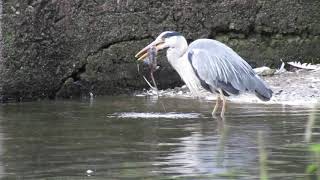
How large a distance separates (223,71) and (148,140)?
8.75 feet

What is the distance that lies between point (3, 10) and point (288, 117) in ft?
14.8

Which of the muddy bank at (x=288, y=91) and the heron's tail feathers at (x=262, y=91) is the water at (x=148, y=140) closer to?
the heron's tail feathers at (x=262, y=91)

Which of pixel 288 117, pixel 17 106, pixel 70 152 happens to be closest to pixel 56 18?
pixel 17 106

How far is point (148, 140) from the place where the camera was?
670cm

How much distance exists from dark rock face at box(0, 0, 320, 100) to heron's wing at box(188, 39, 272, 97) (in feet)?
7.39

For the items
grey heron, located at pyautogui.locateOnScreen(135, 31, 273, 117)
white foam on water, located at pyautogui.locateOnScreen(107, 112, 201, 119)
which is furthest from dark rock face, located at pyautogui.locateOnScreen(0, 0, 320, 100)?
white foam on water, located at pyautogui.locateOnScreen(107, 112, 201, 119)

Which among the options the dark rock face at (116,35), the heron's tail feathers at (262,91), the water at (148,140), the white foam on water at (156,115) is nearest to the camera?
the water at (148,140)

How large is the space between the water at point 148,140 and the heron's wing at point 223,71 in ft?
0.94

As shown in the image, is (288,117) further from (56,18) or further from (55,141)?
(56,18)

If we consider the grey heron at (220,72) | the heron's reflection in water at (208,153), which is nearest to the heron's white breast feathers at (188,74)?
the grey heron at (220,72)

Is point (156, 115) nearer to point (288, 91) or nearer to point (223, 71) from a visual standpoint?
point (223, 71)

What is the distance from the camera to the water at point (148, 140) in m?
5.14

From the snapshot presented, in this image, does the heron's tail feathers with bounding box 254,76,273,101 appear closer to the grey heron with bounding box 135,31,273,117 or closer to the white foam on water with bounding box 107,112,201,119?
the grey heron with bounding box 135,31,273,117

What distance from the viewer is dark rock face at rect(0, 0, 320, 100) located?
35.1 feet
